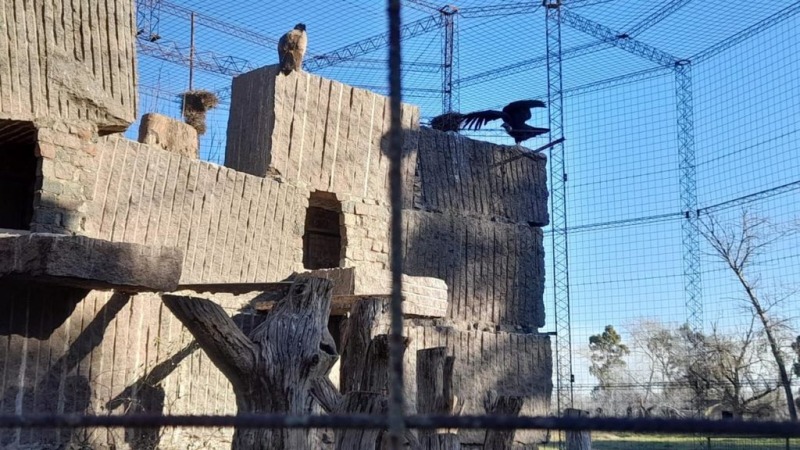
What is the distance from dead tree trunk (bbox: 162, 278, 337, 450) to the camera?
17.7 feet

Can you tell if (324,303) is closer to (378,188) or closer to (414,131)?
(378,188)

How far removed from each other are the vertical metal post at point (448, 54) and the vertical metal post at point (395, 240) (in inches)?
497

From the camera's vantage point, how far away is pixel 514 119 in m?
12.6

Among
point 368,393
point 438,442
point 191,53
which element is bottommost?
point 438,442

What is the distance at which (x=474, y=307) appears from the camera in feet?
36.1

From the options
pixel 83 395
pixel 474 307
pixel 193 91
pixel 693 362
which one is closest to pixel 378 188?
pixel 474 307

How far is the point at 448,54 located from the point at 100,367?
858 centimetres

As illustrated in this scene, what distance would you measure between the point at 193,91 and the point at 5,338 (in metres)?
5.61

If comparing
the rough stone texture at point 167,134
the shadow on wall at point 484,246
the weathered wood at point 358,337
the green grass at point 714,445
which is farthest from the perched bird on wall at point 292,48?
the green grass at point 714,445

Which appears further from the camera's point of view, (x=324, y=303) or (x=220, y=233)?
(x=220, y=233)

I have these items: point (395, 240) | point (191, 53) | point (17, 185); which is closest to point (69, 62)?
point (17, 185)

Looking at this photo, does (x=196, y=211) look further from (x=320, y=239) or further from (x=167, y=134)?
(x=320, y=239)

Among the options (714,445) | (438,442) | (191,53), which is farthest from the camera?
(714,445)

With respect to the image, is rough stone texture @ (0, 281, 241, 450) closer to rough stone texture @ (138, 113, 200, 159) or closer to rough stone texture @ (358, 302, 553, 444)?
rough stone texture @ (138, 113, 200, 159)
